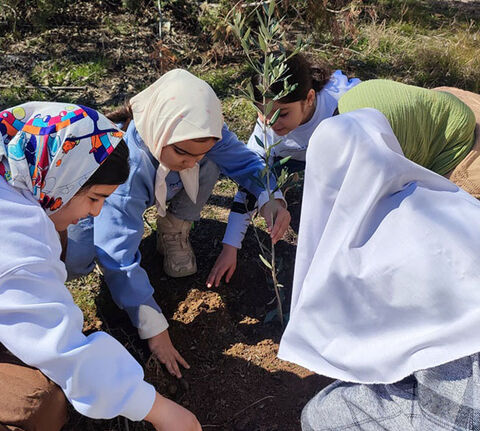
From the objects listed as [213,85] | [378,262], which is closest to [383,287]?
[378,262]

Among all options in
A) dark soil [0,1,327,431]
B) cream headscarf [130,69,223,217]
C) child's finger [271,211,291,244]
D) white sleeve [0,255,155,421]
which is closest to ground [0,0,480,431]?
dark soil [0,1,327,431]

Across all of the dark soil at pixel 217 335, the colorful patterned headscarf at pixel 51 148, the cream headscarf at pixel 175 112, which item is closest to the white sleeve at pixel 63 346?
the colorful patterned headscarf at pixel 51 148

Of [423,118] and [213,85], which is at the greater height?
[423,118]

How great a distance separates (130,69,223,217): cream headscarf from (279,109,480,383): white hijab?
1.84ft

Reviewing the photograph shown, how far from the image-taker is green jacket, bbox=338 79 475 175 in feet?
6.97

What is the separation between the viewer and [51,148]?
57.4 inches

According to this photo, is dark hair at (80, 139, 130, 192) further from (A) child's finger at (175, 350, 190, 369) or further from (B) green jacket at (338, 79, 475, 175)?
(B) green jacket at (338, 79, 475, 175)

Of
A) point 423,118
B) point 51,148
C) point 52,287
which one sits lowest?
point 52,287

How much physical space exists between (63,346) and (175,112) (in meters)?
0.93

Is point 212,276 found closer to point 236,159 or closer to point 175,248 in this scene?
point 175,248

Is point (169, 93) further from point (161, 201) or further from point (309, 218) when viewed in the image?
point (309, 218)

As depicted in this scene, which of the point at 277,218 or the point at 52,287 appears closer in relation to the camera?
the point at 52,287

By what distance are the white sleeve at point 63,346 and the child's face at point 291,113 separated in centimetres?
132

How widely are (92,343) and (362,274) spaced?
70 centimetres
